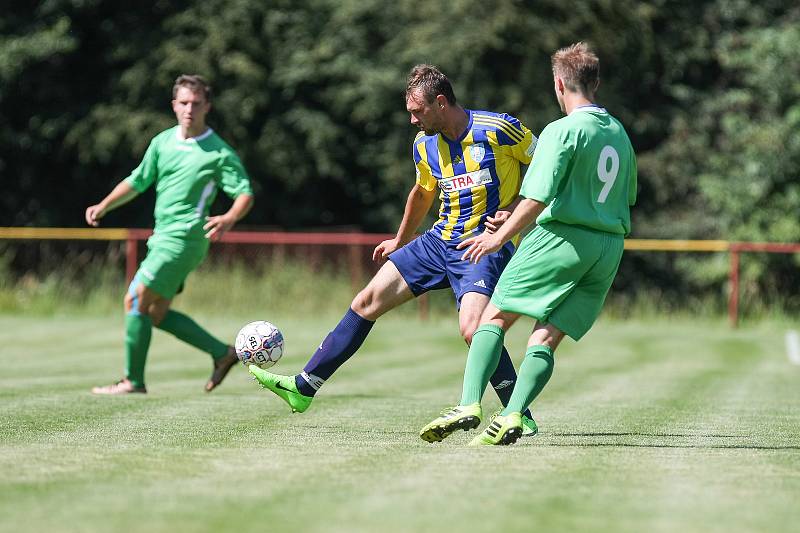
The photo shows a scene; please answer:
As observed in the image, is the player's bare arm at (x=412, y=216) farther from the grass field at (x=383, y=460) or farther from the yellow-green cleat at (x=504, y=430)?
the yellow-green cleat at (x=504, y=430)

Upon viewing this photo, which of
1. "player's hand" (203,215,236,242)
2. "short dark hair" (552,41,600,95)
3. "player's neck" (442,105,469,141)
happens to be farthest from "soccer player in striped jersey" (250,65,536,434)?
"player's hand" (203,215,236,242)

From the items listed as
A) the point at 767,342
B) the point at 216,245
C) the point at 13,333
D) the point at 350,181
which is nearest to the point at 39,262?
the point at 216,245

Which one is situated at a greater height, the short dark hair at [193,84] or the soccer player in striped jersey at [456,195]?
the short dark hair at [193,84]

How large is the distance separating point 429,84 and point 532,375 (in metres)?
1.68

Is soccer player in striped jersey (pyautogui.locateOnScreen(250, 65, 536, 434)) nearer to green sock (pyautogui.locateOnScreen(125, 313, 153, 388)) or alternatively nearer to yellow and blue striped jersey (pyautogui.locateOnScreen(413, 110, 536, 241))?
yellow and blue striped jersey (pyautogui.locateOnScreen(413, 110, 536, 241))

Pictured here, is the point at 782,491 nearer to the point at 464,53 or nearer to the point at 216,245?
the point at 216,245

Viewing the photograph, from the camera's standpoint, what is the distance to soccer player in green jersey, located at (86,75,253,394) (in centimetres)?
984

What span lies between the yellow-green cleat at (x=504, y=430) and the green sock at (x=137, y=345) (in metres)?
4.14

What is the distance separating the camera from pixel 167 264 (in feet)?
32.5

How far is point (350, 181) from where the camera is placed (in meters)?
29.3

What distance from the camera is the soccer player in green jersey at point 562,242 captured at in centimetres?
638

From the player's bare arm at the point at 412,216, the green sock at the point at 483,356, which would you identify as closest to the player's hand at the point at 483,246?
the green sock at the point at 483,356

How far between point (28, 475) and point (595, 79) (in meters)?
3.15

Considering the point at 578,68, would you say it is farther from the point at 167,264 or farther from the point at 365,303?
the point at 167,264
